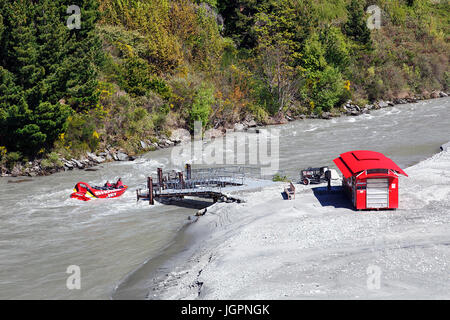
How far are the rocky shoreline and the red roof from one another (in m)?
27.1

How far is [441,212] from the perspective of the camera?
25312 mm

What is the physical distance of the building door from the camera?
25812mm

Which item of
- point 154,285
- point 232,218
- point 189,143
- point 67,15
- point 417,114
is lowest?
point 154,285

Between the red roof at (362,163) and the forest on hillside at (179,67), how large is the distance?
28233 millimetres

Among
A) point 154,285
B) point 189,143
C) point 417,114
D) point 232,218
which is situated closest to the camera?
point 154,285

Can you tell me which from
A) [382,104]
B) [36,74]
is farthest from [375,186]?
[382,104]

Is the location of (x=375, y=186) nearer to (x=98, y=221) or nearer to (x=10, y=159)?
(x=98, y=221)

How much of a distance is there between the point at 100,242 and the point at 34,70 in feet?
74.9

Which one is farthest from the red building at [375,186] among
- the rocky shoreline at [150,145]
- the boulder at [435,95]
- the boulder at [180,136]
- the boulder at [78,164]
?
the boulder at [435,95]

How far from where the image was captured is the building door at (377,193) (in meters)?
A: 25.8

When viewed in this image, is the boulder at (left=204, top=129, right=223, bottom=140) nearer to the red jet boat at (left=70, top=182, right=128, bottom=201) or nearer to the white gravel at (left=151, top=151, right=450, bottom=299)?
the red jet boat at (left=70, top=182, right=128, bottom=201)

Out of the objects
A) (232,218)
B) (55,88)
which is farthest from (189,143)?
(232,218)

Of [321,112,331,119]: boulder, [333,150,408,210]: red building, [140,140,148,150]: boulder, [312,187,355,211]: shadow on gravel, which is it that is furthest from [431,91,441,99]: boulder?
[333,150,408,210]: red building
